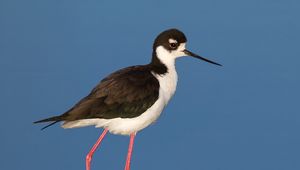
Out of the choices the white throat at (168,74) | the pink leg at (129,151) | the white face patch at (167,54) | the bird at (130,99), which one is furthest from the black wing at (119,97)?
the pink leg at (129,151)

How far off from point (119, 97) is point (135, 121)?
0.34 metres

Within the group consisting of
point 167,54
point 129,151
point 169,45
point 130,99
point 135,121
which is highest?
point 169,45

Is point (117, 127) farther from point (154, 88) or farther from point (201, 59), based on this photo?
point (201, 59)

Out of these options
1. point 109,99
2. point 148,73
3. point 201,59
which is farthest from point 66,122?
point 201,59

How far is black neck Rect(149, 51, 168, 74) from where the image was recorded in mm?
9445

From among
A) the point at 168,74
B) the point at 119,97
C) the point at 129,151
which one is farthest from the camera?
the point at 129,151

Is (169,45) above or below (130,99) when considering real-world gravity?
above

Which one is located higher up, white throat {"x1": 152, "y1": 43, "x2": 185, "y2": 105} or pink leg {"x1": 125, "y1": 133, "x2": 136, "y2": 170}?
white throat {"x1": 152, "y1": 43, "x2": 185, "y2": 105}

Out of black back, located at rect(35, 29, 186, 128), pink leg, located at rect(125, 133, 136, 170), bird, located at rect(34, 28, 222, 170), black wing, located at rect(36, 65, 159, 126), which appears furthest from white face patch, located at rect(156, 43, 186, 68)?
pink leg, located at rect(125, 133, 136, 170)

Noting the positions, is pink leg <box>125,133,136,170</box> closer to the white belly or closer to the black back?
the white belly

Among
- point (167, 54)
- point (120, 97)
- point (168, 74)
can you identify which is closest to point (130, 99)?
point (120, 97)

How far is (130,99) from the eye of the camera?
29.8ft

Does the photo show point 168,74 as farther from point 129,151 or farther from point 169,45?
point 129,151

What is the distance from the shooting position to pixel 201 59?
32.7 ft
